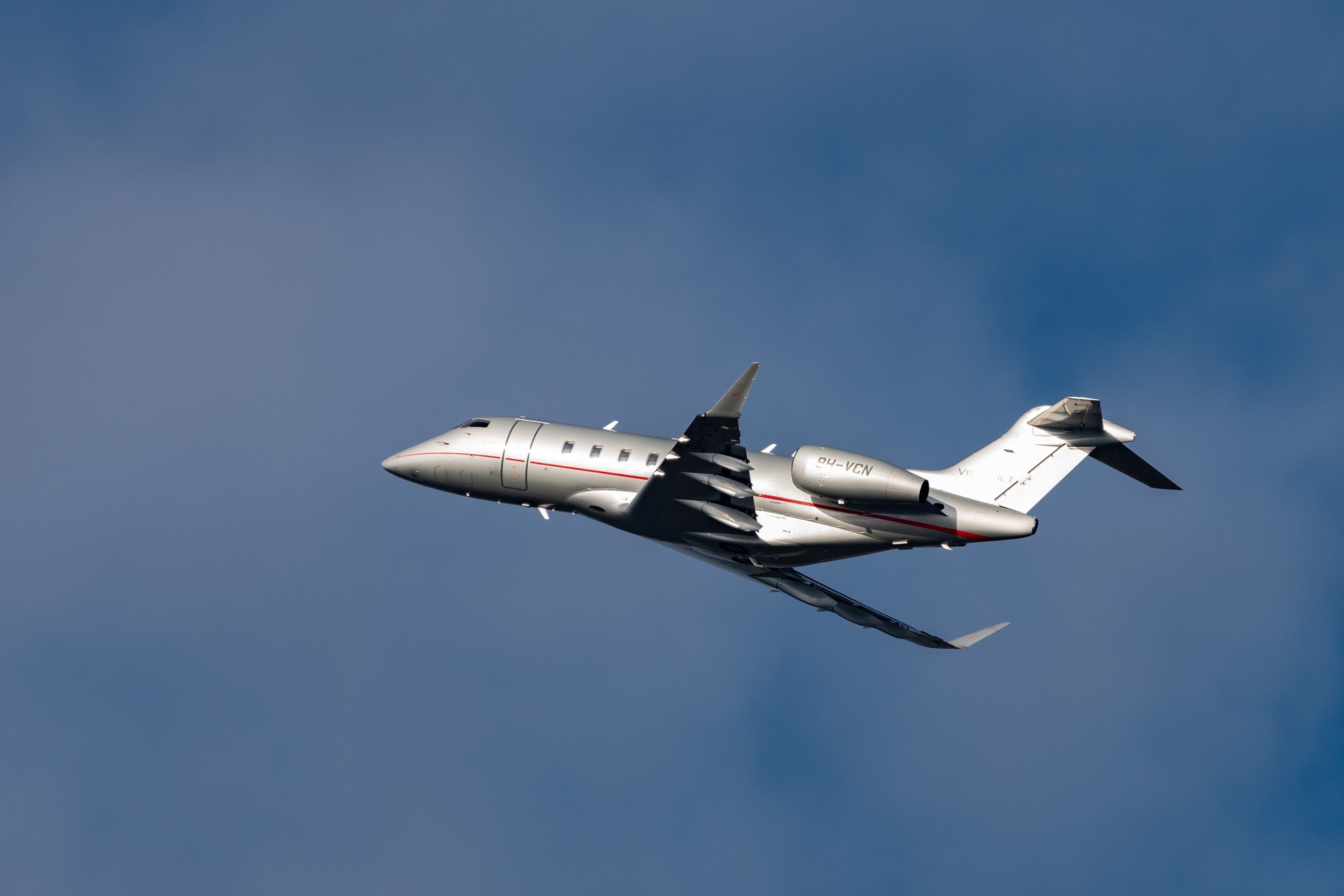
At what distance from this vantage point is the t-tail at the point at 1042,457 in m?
39.3

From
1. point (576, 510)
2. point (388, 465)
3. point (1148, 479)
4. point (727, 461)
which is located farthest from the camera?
point (388, 465)

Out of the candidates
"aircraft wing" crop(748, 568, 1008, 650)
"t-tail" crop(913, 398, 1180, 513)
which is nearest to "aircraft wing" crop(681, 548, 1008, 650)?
"aircraft wing" crop(748, 568, 1008, 650)

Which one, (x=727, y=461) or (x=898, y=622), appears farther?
(x=898, y=622)

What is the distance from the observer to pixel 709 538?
40.8 metres

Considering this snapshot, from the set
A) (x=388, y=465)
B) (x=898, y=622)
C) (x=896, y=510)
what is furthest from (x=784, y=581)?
(x=388, y=465)

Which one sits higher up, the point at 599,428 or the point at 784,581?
the point at 599,428

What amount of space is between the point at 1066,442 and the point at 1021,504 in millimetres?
2140

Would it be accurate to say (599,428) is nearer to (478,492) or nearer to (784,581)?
(478,492)

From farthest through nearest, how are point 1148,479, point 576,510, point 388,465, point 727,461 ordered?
point 388,465 → point 576,510 → point 1148,479 → point 727,461

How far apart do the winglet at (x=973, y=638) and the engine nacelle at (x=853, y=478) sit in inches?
251

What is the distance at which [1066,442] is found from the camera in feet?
131

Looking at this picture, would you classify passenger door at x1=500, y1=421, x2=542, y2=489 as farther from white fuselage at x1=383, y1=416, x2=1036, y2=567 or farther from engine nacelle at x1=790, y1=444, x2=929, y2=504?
engine nacelle at x1=790, y1=444, x2=929, y2=504

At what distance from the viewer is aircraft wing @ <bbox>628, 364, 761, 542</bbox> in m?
36.2

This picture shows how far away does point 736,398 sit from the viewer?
116ft
